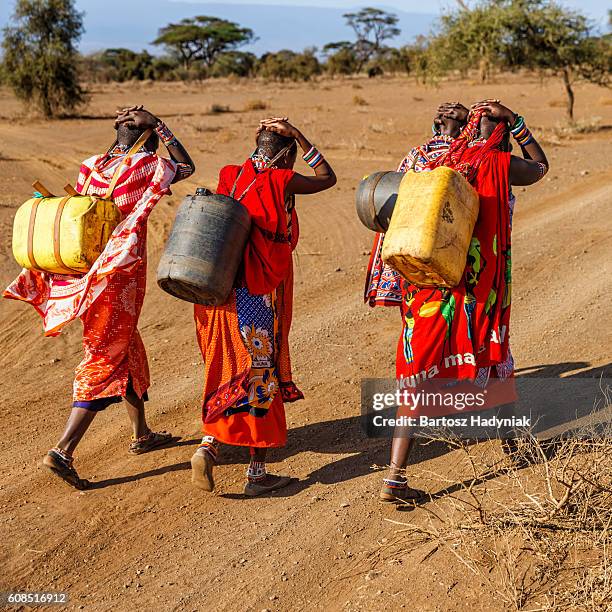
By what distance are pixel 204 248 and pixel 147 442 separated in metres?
1.54

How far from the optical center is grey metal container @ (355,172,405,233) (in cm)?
427

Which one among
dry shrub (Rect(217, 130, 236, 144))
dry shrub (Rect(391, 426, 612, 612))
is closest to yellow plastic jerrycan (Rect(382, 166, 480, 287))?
dry shrub (Rect(391, 426, 612, 612))

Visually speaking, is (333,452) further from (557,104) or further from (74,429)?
(557,104)

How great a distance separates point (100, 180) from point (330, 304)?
334 centimetres

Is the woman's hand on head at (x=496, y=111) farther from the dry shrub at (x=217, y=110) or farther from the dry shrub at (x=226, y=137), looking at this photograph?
the dry shrub at (x=217, y=110)

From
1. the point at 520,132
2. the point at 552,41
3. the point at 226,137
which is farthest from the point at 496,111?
the point at 552,41

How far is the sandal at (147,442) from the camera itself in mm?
5102

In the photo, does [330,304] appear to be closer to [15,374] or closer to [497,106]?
[15,374]

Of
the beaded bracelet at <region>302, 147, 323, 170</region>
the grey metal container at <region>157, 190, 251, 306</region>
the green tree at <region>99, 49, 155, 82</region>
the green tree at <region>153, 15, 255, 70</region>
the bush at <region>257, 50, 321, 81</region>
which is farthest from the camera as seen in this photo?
the green tree at <region>153, 15, 255, 70</region>

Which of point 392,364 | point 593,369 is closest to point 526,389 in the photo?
point 593,369

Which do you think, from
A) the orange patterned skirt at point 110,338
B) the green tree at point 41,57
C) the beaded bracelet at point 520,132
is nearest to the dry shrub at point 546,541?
the beaded bracelet at point 520,132

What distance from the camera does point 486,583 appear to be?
3627mm

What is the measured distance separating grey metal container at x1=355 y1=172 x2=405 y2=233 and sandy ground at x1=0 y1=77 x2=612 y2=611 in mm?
1374

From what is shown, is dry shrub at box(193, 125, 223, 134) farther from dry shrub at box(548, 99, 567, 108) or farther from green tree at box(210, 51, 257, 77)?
green tree at box(210, 51, 257, 77)
